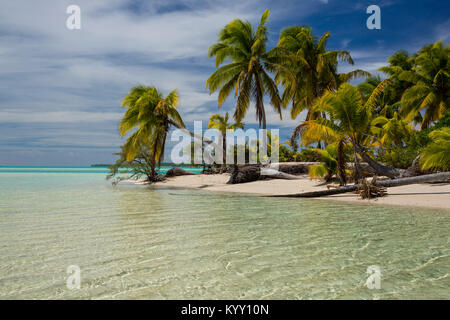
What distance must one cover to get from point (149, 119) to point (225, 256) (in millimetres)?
16144

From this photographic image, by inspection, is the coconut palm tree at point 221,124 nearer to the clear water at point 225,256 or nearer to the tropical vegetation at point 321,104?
the tropical vegetation at point 321,104

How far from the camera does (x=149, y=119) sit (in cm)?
1873

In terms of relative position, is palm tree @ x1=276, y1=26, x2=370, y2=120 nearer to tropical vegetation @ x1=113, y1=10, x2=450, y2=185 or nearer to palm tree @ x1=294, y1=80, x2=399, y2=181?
tropical vegetation @ x1=113, y1=10, x2=450, y2=185

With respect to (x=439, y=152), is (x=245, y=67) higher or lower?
higher

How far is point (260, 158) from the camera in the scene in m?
23.8

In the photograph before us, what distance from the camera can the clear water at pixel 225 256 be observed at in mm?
Result: 2707

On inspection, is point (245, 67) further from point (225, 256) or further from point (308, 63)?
point (225, 256)

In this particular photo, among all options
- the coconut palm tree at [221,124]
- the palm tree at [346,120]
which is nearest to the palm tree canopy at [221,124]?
the coconut palm tree at [221,124]

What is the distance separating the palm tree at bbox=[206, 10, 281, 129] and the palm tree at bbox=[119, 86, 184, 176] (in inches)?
116

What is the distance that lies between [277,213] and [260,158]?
16.7m

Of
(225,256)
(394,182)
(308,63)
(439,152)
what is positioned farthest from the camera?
(308,63)

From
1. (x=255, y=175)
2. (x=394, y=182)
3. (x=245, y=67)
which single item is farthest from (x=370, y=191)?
(x=245, y=67)
